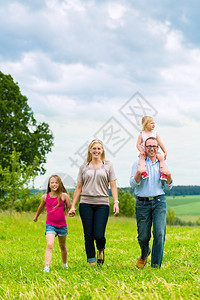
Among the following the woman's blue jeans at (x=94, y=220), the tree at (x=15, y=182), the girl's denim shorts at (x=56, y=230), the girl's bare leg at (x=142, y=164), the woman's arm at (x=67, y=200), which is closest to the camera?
the girl's bare leg at (x=142, y=164)

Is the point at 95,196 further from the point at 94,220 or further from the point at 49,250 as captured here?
the point at 49,250

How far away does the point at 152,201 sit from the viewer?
6.85 meters

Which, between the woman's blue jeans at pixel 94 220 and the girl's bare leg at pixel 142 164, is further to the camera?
the woman's blue jeans at pixel 94 220

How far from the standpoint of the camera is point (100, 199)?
7.13m

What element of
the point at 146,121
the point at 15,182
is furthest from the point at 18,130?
the point at 146,121

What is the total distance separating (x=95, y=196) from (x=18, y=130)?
25.5m

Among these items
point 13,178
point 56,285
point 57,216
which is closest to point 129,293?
point 56,285

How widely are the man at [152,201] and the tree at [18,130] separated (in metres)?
24.1

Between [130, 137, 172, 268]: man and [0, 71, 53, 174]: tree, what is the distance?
948 inches

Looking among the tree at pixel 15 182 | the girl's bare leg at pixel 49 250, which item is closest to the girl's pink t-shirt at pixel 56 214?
the girl's bare leg at pixel 49 250

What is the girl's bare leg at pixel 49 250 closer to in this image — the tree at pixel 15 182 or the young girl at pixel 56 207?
the young girl at pixel 56 207

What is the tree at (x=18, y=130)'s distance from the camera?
1228 inches

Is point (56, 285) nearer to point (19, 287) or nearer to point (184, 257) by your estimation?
point (19, 287)

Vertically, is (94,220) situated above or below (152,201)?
below
